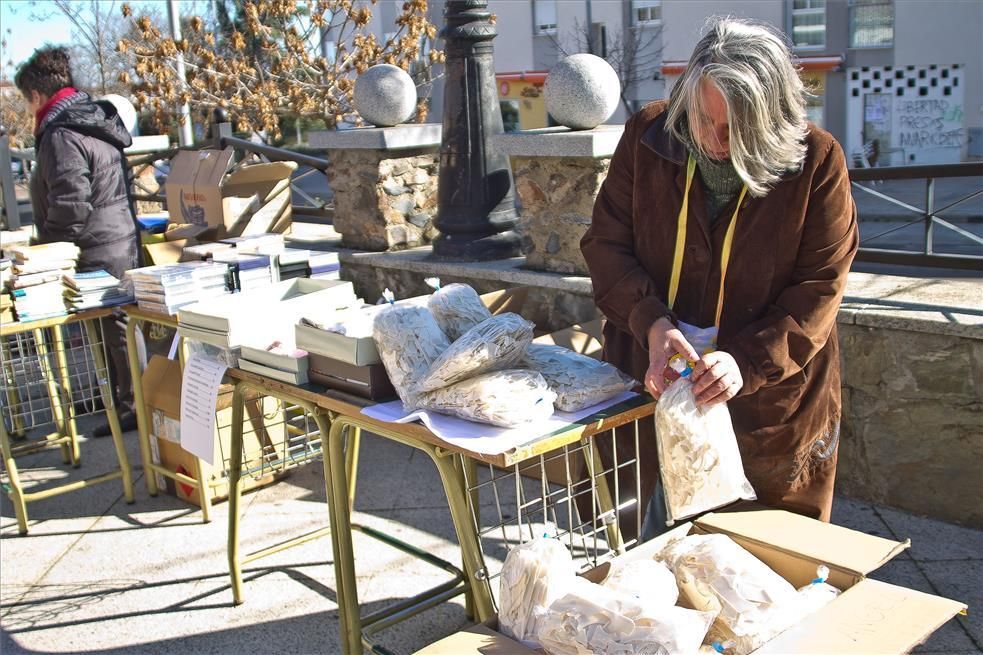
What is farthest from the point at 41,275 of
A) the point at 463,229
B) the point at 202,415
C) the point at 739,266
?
the point at 739,266

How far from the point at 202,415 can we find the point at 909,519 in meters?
2.75

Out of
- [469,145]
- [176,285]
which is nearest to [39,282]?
[176,285]

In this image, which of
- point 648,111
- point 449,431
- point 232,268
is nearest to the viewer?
point 449,431

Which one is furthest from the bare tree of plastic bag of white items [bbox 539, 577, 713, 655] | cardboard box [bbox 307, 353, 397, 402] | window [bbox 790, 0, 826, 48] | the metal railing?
plastic bag of white items [bbox 539, 577, 713, 655]

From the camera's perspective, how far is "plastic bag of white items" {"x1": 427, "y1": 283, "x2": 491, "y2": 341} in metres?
2.45

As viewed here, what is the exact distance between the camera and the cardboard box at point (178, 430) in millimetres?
4258

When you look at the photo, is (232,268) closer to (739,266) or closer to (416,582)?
(416,582)

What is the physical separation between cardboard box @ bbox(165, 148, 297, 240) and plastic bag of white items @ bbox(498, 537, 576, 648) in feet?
13.1

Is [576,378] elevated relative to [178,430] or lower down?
elevated

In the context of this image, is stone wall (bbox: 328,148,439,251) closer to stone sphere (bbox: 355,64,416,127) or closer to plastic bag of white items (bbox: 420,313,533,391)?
stone sphere (bbox: 355,64,416,127)

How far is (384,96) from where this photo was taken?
5.75 m

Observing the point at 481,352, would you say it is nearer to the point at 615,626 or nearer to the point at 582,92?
the point at 615,626

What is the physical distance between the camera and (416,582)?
3.60 m

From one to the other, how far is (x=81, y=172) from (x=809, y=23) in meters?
21.5
